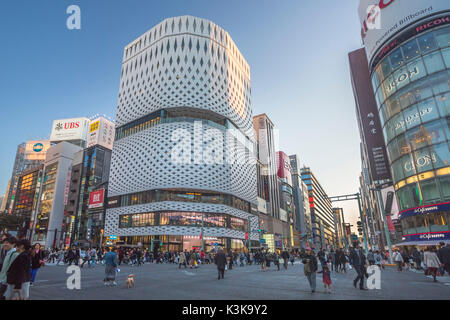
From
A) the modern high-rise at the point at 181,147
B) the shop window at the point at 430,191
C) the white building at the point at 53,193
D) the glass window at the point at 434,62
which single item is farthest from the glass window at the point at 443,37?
the white building at the point at 53,193

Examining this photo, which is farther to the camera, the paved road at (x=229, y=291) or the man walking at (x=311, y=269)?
the man walking at (x=311, y=269)

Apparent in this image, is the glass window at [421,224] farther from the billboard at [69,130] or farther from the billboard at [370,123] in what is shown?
the billboard at [69,130]

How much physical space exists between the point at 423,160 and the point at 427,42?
1505 centimetres

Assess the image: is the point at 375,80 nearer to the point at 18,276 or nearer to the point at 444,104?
the point at 444,104

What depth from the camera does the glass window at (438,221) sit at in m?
29.0

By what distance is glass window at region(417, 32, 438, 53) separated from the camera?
33844 mm

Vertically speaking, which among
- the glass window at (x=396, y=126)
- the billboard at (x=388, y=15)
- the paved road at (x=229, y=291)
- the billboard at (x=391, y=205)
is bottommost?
the paved road at (x=229, y=291)

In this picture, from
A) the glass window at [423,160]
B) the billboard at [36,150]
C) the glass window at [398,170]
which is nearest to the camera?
the glass window at [423,160]

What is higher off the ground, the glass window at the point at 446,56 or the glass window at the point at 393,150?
the glass window at the point at 446,56

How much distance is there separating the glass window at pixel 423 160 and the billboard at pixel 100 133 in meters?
91.9
